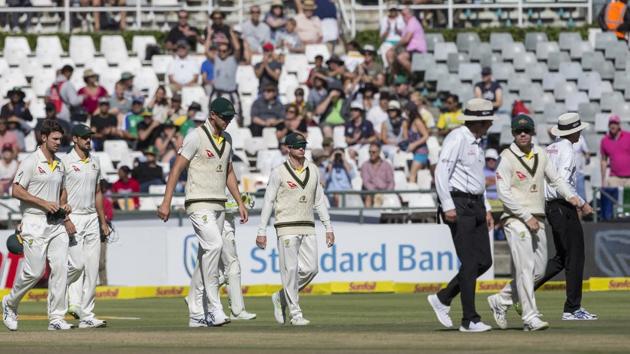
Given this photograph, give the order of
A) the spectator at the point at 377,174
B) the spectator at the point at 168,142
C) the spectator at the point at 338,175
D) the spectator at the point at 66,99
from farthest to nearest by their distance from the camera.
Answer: the spectator at the point at 66,99 < the spectator at the point at 168,142 < the spectator at the point at 338,175 < the spectator at the point at 377,174

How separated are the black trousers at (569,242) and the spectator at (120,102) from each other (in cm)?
1466

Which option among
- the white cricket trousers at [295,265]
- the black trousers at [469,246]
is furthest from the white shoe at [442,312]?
the white cricket trousers at [295,265]

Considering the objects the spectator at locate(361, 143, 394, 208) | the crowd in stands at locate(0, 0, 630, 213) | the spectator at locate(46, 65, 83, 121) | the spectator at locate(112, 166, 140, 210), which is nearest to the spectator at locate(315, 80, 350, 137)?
the crowd in stands at locate(0, 0, 630, 213)

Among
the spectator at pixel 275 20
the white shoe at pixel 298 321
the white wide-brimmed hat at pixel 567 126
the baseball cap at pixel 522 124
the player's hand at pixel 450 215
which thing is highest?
the spectator at pixel 275 20

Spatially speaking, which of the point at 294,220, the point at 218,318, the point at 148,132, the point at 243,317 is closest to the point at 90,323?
the point at 218,318

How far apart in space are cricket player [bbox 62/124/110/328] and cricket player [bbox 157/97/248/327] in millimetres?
1039

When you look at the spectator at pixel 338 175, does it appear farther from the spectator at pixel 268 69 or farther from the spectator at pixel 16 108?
the spectator at pixel 16 108

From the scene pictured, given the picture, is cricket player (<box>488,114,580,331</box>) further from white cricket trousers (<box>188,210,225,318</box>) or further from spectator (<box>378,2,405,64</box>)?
spectator (<box>378,2,405,64</box>)

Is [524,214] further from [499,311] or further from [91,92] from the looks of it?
[91,92]

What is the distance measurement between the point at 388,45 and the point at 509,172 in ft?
58.5

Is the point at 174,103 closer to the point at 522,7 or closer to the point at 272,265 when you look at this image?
the point at 272,265

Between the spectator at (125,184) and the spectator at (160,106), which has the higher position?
the spectator at (160,106)

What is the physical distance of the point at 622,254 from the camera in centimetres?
2464

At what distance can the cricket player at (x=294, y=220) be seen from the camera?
15.9 metres
